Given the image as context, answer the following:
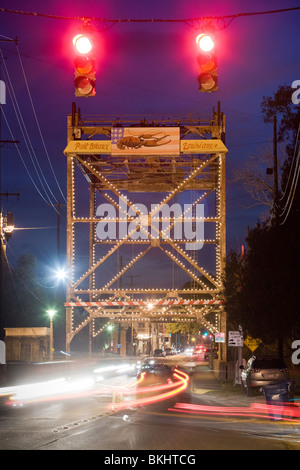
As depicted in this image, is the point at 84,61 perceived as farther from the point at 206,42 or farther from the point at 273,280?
the point at 273,280

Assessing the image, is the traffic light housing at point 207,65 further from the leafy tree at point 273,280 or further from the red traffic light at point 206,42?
the leafy tree at point 273,280

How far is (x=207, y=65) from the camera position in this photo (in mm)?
10531

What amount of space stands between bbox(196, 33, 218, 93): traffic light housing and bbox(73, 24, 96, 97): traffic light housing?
1.76 meters

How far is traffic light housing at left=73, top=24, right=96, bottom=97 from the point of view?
10508mm

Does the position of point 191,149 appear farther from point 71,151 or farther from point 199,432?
point 199,432

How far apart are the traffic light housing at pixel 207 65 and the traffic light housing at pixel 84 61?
1.76 meters

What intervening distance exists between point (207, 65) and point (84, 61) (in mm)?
2001

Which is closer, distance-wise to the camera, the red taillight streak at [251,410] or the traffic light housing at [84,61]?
the traffic light housing at [84,61]

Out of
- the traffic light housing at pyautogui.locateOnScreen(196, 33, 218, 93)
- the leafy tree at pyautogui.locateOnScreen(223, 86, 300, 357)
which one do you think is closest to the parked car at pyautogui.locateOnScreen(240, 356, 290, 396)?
the leafy tree at pyautogui.locateOnScreen(223, 86, 300, 357)

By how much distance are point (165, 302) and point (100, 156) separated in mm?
10761

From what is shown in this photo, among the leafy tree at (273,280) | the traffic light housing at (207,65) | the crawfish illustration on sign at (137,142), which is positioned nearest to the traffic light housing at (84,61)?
the traffic light housing at (207,65)

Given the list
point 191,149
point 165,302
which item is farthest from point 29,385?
point 191,149

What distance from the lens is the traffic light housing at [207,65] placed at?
1050 centimetres

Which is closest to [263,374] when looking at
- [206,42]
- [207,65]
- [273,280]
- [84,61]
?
[273,280]
